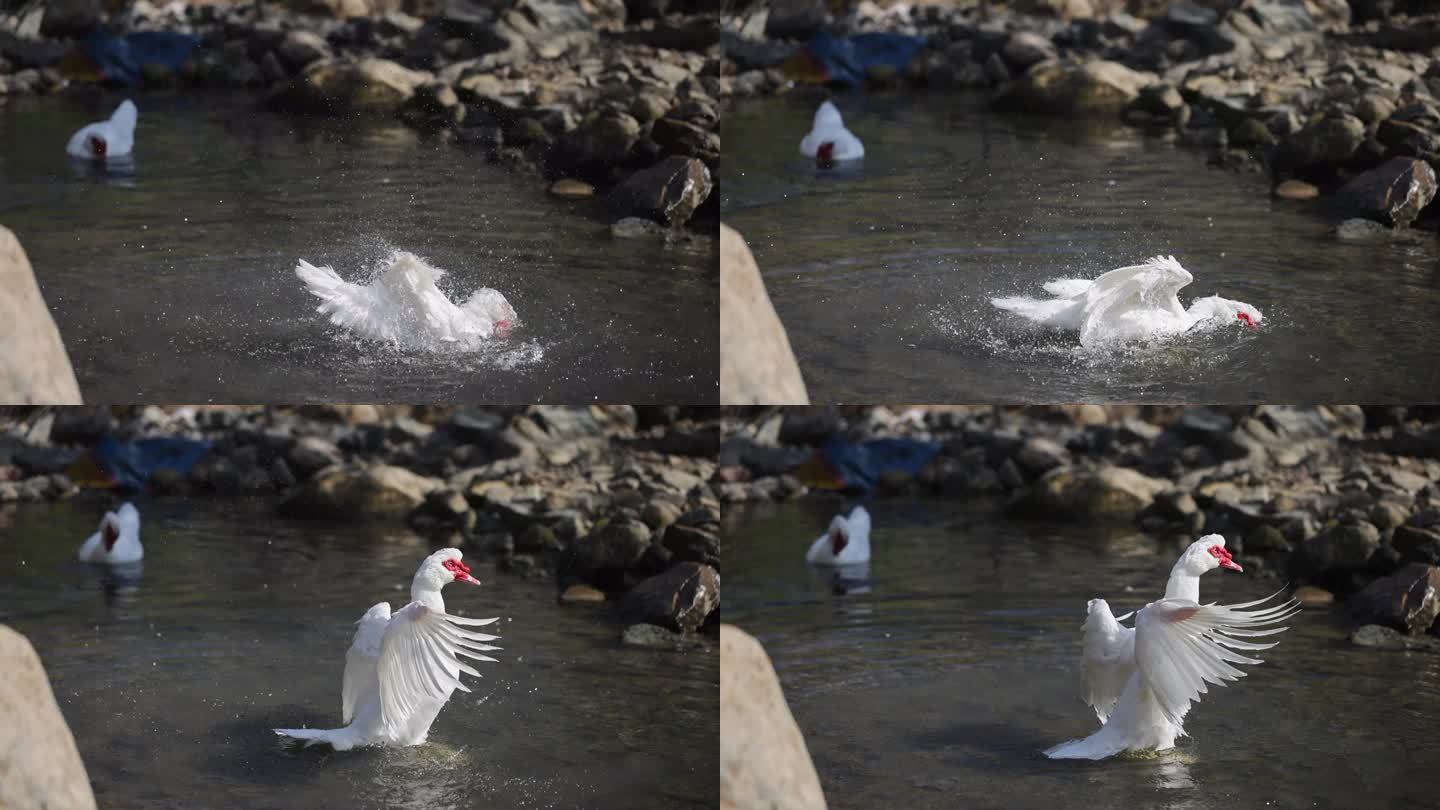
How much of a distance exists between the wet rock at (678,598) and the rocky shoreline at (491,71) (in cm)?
136

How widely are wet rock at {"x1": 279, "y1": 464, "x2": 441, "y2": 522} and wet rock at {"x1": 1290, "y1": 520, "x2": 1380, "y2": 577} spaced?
3844mm

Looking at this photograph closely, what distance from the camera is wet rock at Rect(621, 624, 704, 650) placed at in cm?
689

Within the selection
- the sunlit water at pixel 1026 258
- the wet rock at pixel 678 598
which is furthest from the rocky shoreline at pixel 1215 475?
the sunlit water at pixel 1026 258

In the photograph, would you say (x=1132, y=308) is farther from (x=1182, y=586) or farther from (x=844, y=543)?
(x=844, y=543)

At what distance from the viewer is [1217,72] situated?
800 cm

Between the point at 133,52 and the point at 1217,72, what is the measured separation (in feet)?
15.4

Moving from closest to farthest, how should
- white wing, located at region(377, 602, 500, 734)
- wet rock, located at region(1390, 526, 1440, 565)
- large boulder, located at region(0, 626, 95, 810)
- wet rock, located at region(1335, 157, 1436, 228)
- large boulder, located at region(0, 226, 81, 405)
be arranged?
large boulder, located at region(0, 626, 95, 810) → white wing, located at region(377, 602, 500, 734) → large boulder, located at region(0, 226, 81, 405) → wet rock, located at region(1335, 157, 1436, 228) → wet rock, located at region(1390, 526, 1440, 565)

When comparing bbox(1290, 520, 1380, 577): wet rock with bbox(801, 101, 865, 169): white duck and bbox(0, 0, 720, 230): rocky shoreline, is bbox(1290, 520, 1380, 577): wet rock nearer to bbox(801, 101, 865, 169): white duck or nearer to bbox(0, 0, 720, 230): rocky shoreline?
bbox(801, 101, 865, 169): white duck

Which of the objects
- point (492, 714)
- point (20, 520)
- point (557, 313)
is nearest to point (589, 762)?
point (492, 714)

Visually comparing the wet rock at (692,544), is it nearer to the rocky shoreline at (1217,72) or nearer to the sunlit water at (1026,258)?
the sunlit water at (1026,258)

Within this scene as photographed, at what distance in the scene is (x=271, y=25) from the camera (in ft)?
24.4

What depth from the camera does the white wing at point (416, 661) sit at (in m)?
5.69

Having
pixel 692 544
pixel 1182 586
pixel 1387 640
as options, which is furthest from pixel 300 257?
pixel 1387 640

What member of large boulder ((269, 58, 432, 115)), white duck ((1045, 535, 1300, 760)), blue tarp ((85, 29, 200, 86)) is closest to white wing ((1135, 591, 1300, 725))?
white duck ((1045, 535, 1300, 760))
